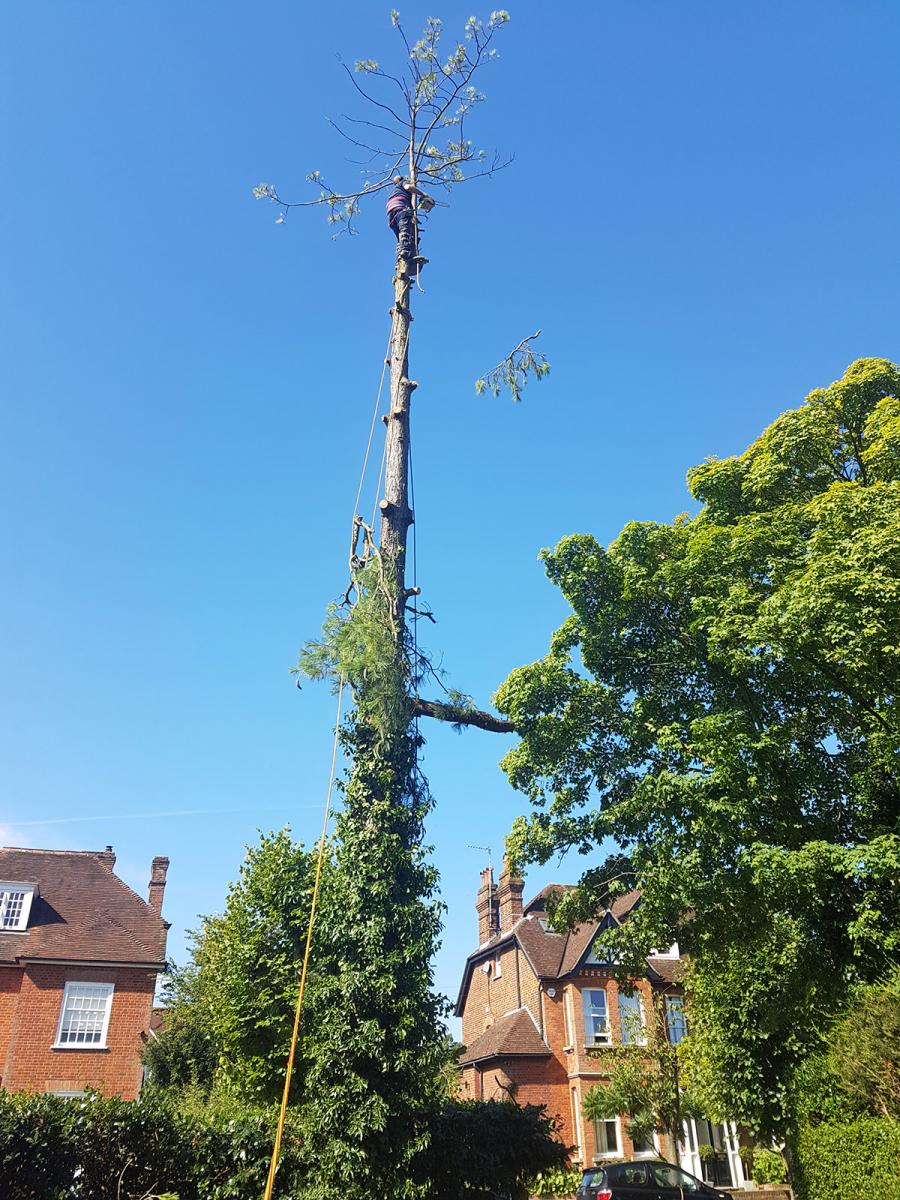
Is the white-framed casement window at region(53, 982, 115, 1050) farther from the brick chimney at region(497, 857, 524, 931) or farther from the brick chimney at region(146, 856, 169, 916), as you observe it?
the brick chimney at region(497, 857, 524, 931)

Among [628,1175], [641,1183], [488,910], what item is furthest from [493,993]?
[641,1183]

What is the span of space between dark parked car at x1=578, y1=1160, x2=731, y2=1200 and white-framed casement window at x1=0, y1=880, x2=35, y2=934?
17802 millimetres

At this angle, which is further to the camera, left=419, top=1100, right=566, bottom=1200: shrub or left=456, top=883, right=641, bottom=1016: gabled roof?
left=456, top=883, right=641, bottom=1016: gabled roof

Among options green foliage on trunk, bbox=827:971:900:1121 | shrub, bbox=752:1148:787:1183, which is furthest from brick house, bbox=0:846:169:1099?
green foliage on trunk, bbox=827:971:900:1121

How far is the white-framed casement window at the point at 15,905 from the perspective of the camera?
2659 centimetres

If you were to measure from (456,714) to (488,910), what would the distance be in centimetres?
2501

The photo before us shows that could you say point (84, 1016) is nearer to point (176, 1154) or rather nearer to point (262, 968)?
point (262, 968)

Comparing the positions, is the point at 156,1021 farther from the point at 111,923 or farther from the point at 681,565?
the point at 681,565

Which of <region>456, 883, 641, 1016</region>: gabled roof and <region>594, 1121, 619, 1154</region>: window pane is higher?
<region>456, 883, 641, 1016</region>: gabled roof

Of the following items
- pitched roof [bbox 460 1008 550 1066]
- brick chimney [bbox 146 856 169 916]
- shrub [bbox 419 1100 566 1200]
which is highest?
brick chimney [bbox 146 856 169 916]

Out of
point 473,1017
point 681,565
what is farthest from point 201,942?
point 681,565

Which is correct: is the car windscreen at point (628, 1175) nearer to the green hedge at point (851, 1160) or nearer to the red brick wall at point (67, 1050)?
the green hedge at point (851, 1160)

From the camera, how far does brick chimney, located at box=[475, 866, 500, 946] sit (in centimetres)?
3578

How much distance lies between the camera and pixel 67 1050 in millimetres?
24703
